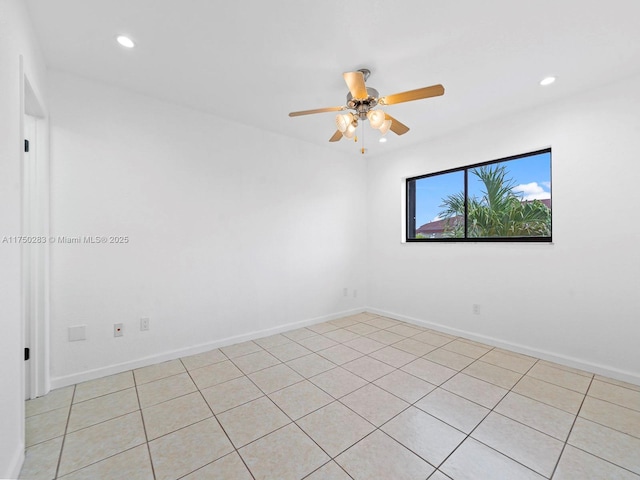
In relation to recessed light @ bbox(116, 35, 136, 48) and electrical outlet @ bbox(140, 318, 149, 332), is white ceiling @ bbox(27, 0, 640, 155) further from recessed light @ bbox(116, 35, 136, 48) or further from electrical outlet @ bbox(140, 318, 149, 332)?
electrical outlet @ bbox(140, 318, 149, 332)

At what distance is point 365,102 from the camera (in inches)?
85.9

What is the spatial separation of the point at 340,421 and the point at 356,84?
7.65 feet

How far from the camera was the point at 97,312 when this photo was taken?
2.38m

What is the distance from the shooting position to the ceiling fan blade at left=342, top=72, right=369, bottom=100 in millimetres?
1916

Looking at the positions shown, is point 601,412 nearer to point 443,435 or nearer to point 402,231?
point 443,435

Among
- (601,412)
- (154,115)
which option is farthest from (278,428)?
(154,115)

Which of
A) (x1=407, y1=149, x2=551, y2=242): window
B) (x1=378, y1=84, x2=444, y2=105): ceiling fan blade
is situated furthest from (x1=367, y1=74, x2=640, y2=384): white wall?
(x1=378, y1=84, x2=444, y2=105): ceiling fan blade

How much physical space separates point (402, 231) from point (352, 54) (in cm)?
257

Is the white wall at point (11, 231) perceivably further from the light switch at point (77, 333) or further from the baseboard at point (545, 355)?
the baseboard at point (545, 355)

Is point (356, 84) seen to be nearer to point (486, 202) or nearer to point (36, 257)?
point (486, 202)

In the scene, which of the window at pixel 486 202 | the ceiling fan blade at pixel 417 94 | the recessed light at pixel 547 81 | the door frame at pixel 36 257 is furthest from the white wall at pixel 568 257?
the door frame at pixel 36 257

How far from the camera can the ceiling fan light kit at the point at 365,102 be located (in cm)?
192

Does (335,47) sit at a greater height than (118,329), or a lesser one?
greater

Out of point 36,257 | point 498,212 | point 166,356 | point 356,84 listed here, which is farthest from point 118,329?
point 498,212
